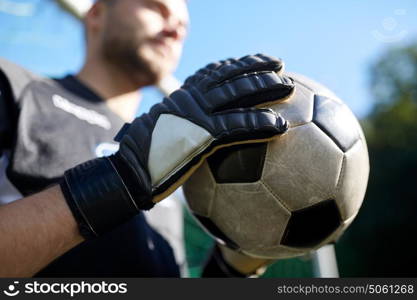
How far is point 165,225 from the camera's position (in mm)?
2035

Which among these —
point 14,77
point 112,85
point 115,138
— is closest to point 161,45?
point 112,85

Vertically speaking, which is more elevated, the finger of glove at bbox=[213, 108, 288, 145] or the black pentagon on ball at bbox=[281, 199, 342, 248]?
the finger of glove at bbox=[213, 108, 288, 145]

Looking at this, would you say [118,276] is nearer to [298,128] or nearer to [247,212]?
[247,212]

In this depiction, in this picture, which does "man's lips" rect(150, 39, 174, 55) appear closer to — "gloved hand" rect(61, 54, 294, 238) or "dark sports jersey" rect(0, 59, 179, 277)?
"dark sports jersey" rect(0, 59, 179, 277)

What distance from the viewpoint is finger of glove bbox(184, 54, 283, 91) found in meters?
1.19

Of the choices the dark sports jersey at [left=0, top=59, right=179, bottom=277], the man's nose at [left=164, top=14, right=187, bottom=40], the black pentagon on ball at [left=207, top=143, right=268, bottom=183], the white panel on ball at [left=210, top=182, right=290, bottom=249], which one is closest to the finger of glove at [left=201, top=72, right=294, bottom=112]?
the black pentagon on ball at [left=207, top=143, right=268, bottom=183]

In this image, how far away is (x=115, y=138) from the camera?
4.06 ft

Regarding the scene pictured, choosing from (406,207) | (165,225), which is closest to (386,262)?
(406,207)

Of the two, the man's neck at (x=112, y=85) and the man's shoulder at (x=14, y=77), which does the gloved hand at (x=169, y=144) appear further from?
the man's neck at (x=112, y=85)

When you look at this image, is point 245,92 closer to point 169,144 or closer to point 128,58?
point 169,144

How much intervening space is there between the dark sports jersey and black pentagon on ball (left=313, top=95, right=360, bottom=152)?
89 cm

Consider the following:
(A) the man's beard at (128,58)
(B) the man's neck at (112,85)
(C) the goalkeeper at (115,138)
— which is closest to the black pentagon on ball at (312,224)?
(C) the goalkeeper at (115,138)

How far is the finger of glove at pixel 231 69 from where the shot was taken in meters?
1.19

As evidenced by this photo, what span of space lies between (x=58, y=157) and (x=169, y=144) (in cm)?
70
